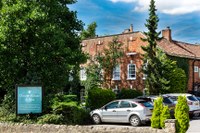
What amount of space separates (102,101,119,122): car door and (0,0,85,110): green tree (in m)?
3.29

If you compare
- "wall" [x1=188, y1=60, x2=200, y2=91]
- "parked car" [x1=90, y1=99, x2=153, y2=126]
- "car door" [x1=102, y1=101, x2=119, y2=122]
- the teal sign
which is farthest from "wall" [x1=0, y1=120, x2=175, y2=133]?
"wall" [x1=188, y1=60, x2=200, y2=91]

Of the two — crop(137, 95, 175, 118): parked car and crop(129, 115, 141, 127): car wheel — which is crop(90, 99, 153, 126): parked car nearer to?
crop(129, 115, 141, 127): car wheel

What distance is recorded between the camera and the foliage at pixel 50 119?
18766 mm

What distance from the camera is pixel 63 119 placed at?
2038 cm

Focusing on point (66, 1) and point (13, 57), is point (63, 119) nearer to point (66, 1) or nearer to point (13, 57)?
point (13, 57)

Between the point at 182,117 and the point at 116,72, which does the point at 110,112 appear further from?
A: the point at 116,72

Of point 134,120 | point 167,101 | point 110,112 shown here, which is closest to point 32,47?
point 110,112

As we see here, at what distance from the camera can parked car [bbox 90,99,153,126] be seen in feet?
71.6

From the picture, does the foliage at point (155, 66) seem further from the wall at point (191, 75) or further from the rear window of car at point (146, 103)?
the rear window of car at point (146, 103)

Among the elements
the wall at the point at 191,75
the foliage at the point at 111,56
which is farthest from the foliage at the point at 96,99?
the wall at the point at 191,75

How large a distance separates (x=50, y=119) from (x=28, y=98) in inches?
60.9

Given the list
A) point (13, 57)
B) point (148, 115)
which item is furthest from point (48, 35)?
point (148, 115)

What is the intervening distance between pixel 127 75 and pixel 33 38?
19613 mm

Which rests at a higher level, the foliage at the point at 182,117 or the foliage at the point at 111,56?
the foliage at the point at 111,56
